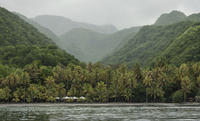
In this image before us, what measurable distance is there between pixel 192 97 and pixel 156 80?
27.9 meters

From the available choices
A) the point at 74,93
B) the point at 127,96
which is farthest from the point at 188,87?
the point at 74,93

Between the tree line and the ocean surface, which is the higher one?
the tree line

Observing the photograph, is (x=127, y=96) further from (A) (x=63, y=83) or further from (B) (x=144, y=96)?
(A) (x=63, y=83)

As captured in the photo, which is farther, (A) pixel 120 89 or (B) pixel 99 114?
(A) pixel 120 89

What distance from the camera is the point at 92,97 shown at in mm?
190750

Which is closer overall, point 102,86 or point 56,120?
point 56,120

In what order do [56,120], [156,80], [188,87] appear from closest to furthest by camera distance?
[56,120], [188,87], [156,80]

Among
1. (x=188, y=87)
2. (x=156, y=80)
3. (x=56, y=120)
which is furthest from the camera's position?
(x=156, y=80)

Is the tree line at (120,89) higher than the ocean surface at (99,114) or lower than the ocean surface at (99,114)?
higher

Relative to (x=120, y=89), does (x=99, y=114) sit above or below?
below

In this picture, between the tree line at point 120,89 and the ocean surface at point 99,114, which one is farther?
the tree line at point 120,89

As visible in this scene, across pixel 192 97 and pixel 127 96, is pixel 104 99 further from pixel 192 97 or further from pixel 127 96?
pixel 192 97

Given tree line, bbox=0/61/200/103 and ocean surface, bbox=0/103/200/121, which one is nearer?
ocean surface, bbox=0/103/200/121

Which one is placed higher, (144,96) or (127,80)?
(127,80)
